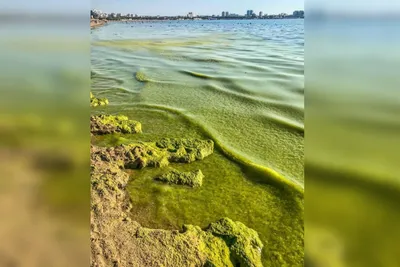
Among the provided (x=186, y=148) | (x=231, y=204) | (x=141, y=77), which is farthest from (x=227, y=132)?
(x=141, y=77)

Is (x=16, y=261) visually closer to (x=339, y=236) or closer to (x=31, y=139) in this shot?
(x=31, y=139)

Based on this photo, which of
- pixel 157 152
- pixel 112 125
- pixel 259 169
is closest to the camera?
pixel 259 169

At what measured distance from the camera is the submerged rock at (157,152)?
6.07 meters

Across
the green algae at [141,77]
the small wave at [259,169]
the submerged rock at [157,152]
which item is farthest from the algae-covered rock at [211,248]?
the green algae at [141,77]

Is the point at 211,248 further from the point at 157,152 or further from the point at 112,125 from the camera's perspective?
the point at 112,125

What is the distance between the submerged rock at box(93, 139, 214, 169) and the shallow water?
20cm

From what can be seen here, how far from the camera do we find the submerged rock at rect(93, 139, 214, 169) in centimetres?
607

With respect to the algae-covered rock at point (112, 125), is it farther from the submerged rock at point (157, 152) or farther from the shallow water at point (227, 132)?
the submerged rock at point (157, 152)

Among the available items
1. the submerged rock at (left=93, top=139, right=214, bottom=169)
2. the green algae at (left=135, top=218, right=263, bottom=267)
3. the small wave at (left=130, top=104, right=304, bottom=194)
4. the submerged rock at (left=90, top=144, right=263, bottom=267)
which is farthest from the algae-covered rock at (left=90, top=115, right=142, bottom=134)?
the green algae at (left=135, top=218, right=263, bottom=267)

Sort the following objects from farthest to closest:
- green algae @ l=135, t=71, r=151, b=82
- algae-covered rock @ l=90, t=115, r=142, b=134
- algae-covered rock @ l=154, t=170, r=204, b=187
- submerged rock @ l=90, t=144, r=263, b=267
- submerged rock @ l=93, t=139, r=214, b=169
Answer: green algae @ l=135, t=71, r=151, b=82
algae-covered rock @ l=90, t=115, r=142, b=134
submerged rock @ l=93, t=139, r=214, b=169
algae-covered rock @ l=154, t=170, r=204, b=187
submerged rock @ l=90, t=144, r=263, b=267

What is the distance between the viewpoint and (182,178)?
565cm

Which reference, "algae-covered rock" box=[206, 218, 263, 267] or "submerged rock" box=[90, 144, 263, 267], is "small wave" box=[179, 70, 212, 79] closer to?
"submerged rock" box=[90, 144, 263, 267]

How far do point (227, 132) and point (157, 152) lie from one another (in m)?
2.17

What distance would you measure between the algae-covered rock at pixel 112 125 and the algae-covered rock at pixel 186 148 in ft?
3.58
